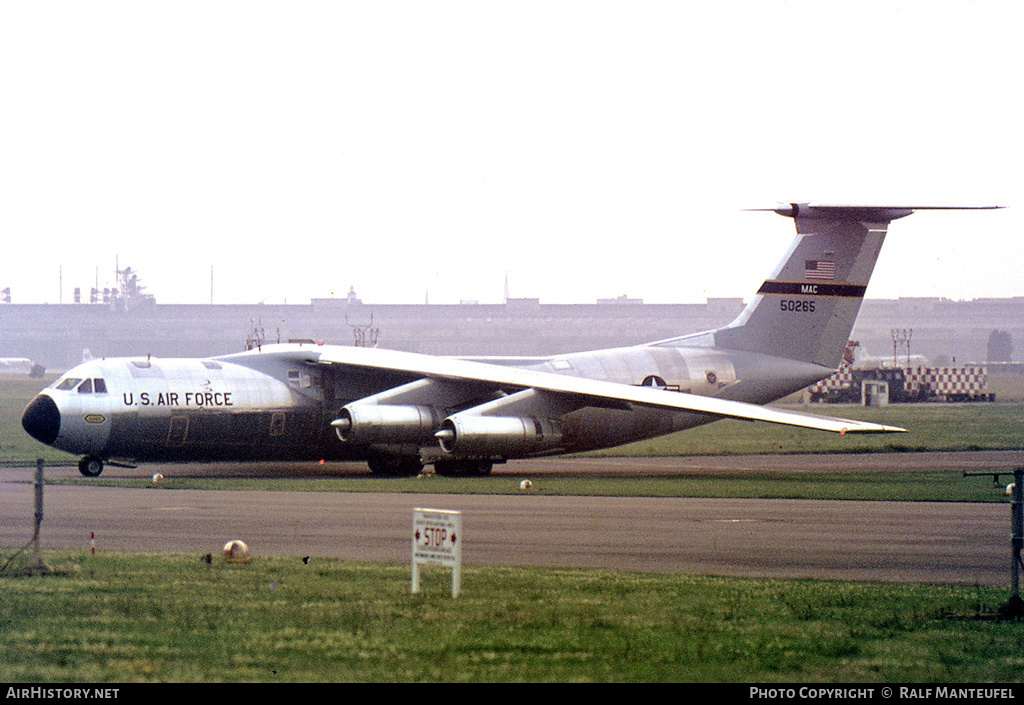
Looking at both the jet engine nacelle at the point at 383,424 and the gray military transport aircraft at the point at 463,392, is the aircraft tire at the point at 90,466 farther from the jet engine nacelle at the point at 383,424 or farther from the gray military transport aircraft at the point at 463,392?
the jet engine nacelle at the point at 383,424

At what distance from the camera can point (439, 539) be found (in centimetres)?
1193

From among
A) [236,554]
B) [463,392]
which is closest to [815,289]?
[463,392]

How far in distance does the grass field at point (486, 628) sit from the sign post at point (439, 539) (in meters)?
0.41

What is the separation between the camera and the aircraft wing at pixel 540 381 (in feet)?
86.2

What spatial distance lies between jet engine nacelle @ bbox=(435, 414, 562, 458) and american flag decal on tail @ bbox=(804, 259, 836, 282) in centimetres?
813

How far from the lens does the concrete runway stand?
15.3 m

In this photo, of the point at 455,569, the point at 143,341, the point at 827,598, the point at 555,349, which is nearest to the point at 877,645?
the point at 827,598

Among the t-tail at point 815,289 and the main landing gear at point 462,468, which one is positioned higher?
the t-tail at point 815,289

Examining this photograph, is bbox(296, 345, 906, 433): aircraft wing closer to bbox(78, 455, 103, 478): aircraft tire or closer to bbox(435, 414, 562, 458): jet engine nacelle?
bbox(435, 414, 562, 458): jet engine nacelle

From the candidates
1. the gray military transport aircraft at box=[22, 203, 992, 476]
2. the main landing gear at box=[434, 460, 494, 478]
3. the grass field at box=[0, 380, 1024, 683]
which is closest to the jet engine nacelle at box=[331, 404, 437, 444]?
the gray military transport aircraft at box=[22, 203, 992, 476]

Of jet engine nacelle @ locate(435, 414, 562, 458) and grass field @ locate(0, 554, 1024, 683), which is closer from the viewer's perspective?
grass field @ locate(0, 554, 1024, 683)

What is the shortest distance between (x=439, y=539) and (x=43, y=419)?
18.7 m

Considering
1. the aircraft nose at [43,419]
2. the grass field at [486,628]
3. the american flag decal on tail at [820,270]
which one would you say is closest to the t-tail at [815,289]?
the american flag decal on tail at [820,270]
